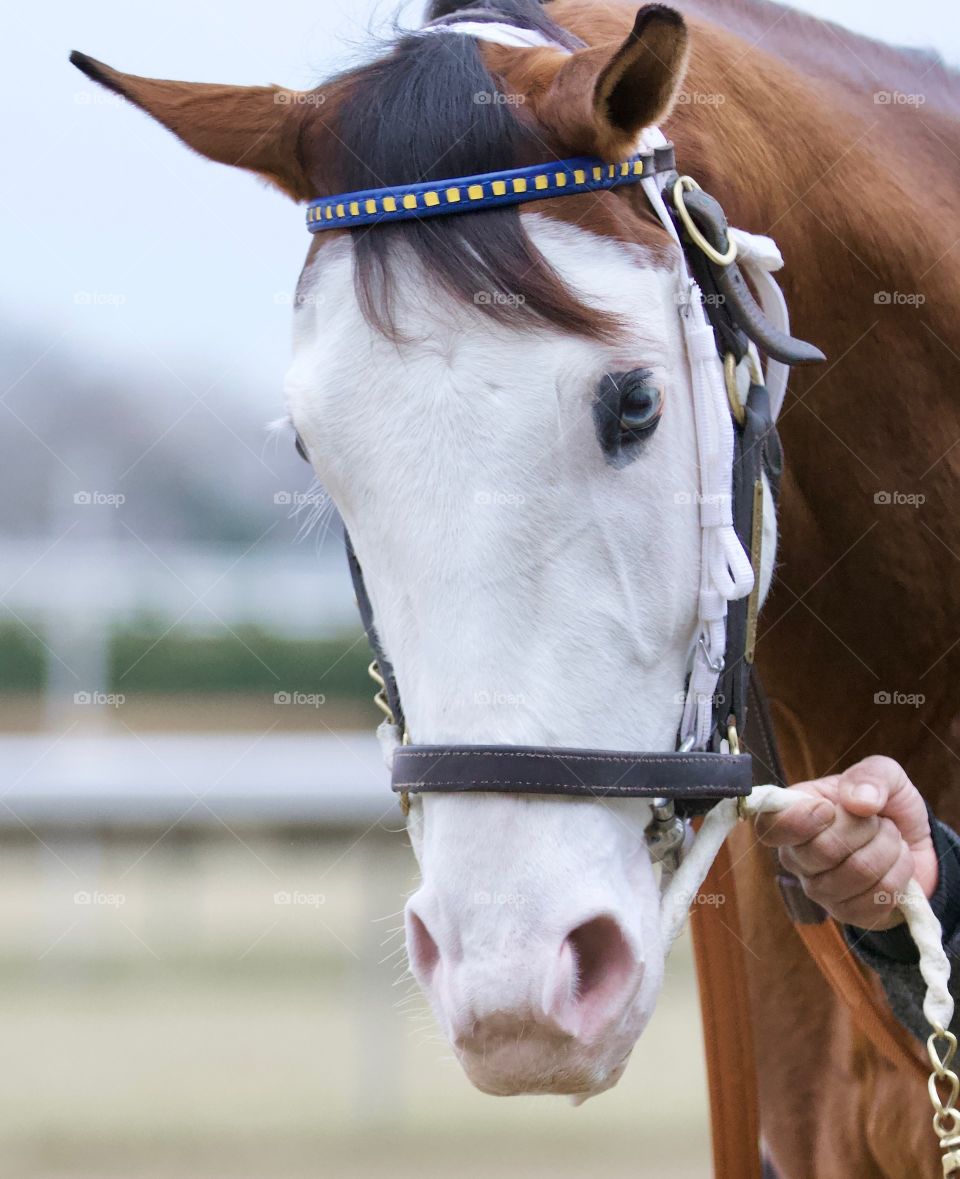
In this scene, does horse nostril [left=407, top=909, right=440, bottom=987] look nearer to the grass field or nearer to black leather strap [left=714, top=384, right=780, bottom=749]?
black leather strap [left=714, top=384, right=780, bottom=749]

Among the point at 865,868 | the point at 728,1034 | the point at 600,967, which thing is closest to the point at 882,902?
the point at 865,868

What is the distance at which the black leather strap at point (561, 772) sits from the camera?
1.31 metres

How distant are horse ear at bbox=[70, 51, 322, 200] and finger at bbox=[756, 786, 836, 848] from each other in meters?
0.96

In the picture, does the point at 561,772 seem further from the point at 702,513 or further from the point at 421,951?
the point at 702,513

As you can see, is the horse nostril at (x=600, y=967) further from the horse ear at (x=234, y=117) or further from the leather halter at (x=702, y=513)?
the horse ear at (x=234, y=117)

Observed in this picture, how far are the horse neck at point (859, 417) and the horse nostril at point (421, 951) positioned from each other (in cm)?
86

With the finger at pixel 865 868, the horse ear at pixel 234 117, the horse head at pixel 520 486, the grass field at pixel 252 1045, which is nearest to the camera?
the horse head at pixel 520 486

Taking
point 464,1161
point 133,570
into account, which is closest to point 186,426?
point 133,570

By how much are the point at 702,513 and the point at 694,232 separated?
0.34 meters

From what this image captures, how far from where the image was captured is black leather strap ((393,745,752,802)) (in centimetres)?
131

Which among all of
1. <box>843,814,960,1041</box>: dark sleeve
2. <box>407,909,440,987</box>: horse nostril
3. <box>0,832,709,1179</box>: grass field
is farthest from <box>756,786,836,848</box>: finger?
<box>0,832,709,1179</box>: grass field

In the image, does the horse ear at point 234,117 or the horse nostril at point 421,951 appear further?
the horse ear at point 234,117

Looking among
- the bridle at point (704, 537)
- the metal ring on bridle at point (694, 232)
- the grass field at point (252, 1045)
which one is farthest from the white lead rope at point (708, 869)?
the grass field at point (252, 1045)

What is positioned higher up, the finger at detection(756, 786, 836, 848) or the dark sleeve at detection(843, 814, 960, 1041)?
the finger at detection(756, 786, 836, 848)
